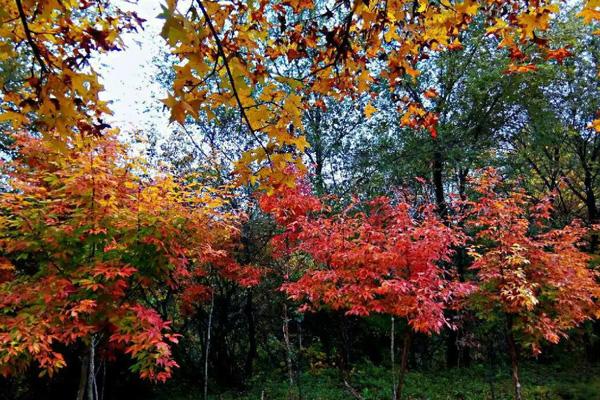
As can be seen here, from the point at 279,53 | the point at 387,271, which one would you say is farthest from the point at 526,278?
the point at 279,53

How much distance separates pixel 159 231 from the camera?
3.63m

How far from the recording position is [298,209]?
21.1ft

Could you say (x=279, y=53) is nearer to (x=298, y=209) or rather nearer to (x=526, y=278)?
(x=298, y=209)

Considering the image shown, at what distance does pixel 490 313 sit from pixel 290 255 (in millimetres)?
3373

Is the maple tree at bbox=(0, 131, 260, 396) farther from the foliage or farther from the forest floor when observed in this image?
the foliage

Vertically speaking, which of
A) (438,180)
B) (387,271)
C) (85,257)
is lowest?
(85,257)

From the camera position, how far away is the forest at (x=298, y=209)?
1.74m

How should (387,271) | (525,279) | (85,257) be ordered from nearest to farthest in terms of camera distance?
(85,257) → (387,271) → (525,279)

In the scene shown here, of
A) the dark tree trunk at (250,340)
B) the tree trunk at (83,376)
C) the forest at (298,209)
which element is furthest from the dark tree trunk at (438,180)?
the tree trunk at (83,376)

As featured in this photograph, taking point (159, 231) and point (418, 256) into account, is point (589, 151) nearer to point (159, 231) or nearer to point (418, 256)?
point (418, 256)

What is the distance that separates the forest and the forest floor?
7 cm

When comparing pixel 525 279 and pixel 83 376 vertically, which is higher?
pixel 525 279

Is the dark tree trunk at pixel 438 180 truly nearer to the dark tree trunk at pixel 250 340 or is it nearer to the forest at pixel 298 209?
the forest at pixel 298 209

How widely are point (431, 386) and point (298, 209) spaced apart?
4505 mm
